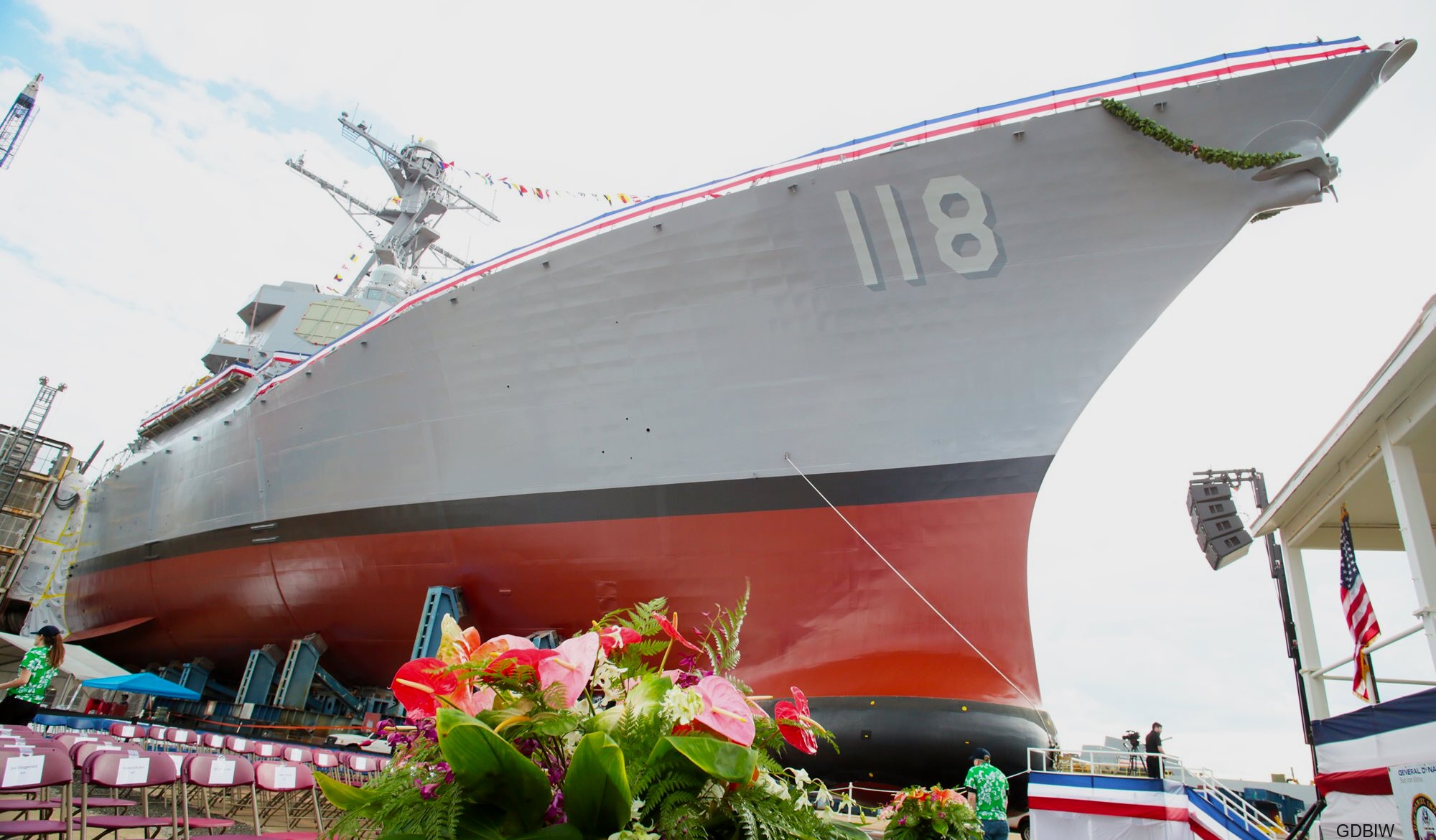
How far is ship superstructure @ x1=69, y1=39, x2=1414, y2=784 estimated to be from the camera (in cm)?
749

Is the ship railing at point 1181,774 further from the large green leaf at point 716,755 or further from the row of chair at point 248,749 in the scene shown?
the row of chair at point 248,749

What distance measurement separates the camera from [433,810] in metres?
0.87

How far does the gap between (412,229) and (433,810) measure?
2100 cm

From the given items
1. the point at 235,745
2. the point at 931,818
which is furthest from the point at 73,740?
the point at 931,818

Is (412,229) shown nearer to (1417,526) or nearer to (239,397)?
(239,397)

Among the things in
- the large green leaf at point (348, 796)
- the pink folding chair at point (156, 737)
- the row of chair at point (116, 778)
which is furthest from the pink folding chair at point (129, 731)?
the large green leaf at point (348, 796)

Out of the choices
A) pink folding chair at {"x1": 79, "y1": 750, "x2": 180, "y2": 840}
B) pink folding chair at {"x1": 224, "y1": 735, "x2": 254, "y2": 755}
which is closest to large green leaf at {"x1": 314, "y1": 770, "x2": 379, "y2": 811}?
pink folding chair at {"x1": 79, "y1": 750, "x2": 180, "y2": 840}

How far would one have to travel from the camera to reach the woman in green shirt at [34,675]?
17.0ft

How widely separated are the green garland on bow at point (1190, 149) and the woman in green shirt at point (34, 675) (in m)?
9.66

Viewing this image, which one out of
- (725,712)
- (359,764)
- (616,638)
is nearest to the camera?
(725,712)

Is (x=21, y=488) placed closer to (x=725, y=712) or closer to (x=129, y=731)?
(x=129, y=731)

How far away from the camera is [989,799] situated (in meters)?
5.27

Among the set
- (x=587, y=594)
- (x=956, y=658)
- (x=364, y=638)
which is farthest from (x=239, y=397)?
(x=956, y=658)

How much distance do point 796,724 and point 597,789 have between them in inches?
16.7
